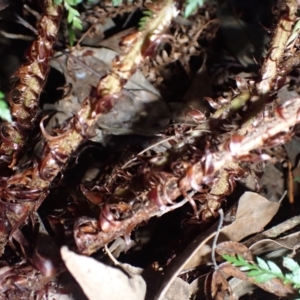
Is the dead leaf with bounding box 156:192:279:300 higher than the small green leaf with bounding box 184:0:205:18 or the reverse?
the reverse

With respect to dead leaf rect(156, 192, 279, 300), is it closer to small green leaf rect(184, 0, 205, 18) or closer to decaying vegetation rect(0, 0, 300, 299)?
decaying vegetation rect(0, 0, 300, 299)

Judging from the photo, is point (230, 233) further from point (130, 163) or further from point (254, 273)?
point (130, 163)

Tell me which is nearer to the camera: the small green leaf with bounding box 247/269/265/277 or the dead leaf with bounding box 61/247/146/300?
the dead leaf with bounding box 61/247/146/300

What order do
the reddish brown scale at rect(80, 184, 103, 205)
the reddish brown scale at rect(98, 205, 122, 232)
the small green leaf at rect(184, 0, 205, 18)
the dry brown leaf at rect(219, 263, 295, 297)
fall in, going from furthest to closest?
the dry brown leaf at rect(219, 263, 295, 297)
the reddish brown scale at rect(80, 184, 103, 205)
the reddish brown scale at rect(98, 205, 122, 232)
the small green leaf at rect(184, 0, 205, 18)

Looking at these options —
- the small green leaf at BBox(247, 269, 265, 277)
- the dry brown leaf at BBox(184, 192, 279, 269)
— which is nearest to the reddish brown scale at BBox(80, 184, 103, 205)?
the dry brown leaf at BBox(184, 192, 279, 269)

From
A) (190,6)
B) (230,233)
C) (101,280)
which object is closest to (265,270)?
(230,233)

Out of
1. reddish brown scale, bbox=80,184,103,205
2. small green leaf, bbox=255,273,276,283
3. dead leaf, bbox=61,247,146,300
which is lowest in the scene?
small green leaf, bbox=255,273,276,283

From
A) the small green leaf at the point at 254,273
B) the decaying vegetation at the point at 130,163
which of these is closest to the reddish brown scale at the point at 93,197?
the decaying vegetation at the point at 130,163
